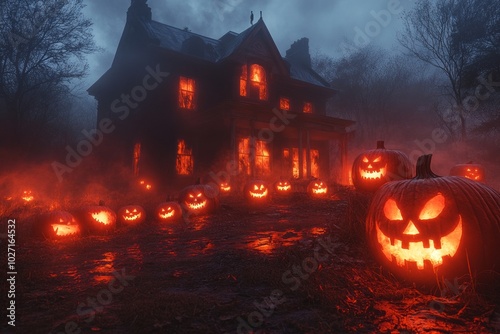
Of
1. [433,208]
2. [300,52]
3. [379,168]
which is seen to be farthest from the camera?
[300,52]

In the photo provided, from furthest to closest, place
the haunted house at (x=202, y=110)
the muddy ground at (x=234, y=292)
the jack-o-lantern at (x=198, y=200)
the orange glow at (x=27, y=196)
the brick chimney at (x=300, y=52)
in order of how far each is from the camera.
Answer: the brick chimney at (x=300, y=52), the haunted house at (x=202, y=110), the orange glow at (x=27, y=196), the jack-o-lantern at (x=198, y=200), the muddy ground at (x=234, y=292)

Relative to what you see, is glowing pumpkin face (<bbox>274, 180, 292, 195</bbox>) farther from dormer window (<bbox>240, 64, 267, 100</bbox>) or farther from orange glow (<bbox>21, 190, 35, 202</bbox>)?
orange glow (<bbox>21, 190, 35, 202</bbox>)

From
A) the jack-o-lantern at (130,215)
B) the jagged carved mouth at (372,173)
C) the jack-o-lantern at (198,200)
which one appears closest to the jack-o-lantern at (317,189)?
the jagged carved mouth at (372,173)

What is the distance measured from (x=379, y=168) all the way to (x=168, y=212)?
17.6 ft

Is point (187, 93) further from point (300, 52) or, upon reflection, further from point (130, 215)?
point (300, 52)

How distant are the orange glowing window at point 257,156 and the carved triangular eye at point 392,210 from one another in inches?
516

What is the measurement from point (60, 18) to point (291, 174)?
55.3 ft

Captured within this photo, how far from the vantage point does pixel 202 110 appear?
49.8 ft

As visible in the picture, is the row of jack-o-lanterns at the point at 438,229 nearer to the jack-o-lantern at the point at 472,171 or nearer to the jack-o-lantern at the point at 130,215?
the jack-o-lantern at the point at 130,215

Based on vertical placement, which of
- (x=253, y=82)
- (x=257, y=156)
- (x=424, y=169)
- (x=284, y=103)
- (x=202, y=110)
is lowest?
(x=424, y=169)

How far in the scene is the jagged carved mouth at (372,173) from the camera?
23.1ft

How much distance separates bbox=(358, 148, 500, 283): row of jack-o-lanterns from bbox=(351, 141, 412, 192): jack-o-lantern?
13.6ft

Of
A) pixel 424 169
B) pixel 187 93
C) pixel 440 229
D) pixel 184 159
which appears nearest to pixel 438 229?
pixel 440 229

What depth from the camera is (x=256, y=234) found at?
560 cm
